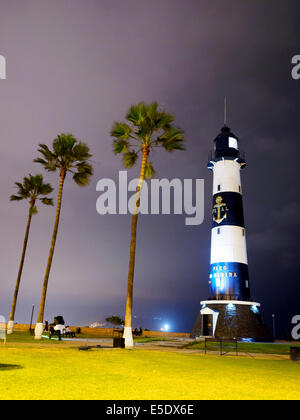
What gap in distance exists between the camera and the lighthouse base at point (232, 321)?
3175cm

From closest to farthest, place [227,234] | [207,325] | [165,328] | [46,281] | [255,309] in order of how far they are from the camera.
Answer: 1. [46,281]
2. [207,325]
3. [255,309]
4. [227,234]
5. [165,328]

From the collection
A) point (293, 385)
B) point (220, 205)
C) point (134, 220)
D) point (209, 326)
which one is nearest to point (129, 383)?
A: point (293, 385)

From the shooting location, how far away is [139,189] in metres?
20.8

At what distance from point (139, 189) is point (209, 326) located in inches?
721

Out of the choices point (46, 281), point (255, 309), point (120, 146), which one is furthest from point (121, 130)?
point (255, 309)

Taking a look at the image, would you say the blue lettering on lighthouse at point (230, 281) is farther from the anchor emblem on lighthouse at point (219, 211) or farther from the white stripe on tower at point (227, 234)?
the anchor emblem on lighthouse at point (219, 211)

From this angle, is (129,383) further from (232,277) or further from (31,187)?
(31,187)

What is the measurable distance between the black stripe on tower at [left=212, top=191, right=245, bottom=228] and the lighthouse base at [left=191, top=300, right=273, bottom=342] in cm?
759

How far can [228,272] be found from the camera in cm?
3388

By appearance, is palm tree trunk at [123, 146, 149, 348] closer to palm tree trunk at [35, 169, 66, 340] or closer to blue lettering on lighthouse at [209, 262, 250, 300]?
palm tree trunk at [35, 169, 66, 340]

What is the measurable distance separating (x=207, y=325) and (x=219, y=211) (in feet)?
36.2

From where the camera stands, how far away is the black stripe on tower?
3497cm

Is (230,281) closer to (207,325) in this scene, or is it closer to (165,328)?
(207,325)

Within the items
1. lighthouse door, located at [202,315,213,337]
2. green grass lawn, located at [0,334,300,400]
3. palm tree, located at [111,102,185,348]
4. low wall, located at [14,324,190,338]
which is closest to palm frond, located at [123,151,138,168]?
palm tree, located at [111,102,185,348]
